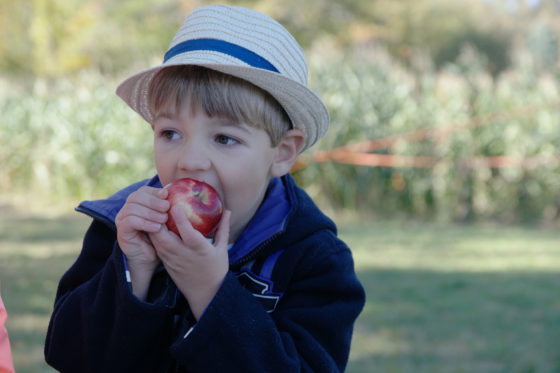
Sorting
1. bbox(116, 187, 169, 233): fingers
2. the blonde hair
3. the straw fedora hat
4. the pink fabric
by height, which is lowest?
the pink fabric

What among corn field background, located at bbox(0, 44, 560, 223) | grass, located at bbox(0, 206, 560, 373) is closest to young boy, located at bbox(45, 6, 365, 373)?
grass, located at bbox(0, 206, 560, 373)

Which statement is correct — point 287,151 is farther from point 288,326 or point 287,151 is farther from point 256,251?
point 288,326

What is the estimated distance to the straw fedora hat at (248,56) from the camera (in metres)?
1.79

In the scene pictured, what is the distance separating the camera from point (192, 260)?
5.49 ft

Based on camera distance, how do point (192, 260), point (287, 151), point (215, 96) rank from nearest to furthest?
point (192, 260) < point (215, 96) < point (287, 151)

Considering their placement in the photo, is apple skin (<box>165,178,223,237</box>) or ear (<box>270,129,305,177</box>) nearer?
apple skin (<box>165,178,223,237</box>)

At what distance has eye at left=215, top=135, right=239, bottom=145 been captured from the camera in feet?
5.90

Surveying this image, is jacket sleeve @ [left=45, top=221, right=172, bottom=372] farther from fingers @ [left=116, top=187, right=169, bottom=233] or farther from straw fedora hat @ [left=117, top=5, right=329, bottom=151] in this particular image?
straw fedora hat @ [left=117, top=5, right=329, bottom=151]

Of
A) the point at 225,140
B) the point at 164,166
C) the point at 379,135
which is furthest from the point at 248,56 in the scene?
the point at 379,135

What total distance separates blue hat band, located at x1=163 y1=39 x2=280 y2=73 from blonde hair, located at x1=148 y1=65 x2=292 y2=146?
0.05m

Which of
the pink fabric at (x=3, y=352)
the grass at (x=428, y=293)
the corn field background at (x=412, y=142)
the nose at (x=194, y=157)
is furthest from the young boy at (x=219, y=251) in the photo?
the corn field background at (x=412, y=142)

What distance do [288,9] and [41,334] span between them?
23.8m

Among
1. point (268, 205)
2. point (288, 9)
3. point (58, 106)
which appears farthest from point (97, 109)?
point (288, 9)

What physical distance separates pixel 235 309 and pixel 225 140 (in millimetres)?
376
